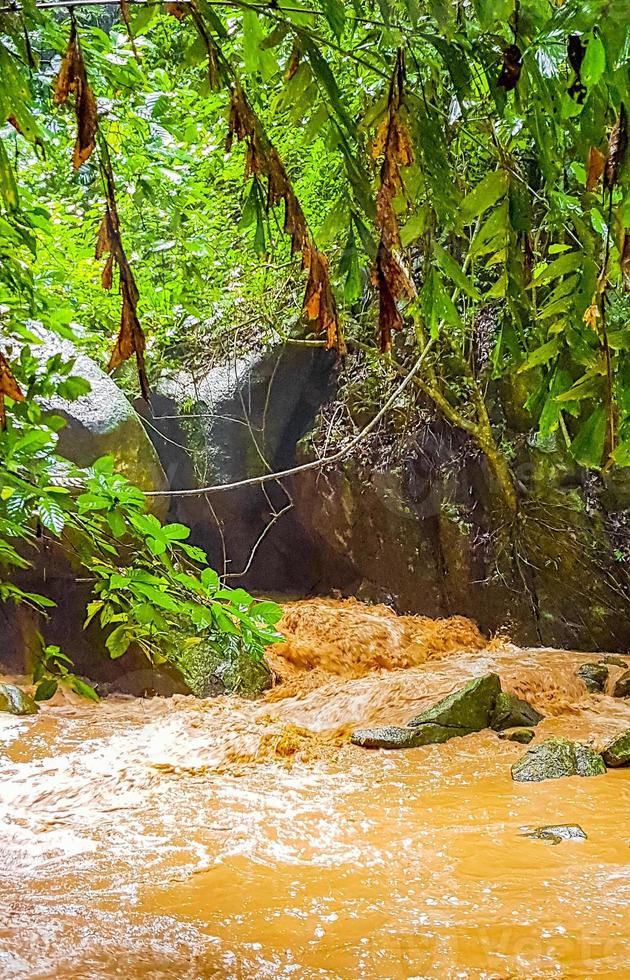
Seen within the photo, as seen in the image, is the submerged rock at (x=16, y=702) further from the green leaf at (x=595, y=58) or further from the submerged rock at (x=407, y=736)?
the green leaf at (x=595, y=58)

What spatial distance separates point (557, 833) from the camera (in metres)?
2.85

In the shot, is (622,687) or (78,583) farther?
(78,583)

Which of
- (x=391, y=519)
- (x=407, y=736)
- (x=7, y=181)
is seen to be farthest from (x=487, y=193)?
(x=391, y=519)

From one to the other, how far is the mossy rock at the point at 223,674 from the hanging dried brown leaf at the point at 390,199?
18.5 ft

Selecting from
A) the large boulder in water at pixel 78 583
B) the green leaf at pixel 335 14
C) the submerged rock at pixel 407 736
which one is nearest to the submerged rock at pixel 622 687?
the submerged rock at pixel 407 736

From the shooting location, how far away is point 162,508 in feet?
24.3

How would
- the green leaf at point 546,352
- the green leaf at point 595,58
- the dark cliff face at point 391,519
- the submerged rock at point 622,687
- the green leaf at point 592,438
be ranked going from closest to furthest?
1. the green leaf at point 595,58
2. the green leaf at point 592,438
3. the green leaf at point 546,352
4. the submerged rock at point 622,687
5. the dark cliff face at point 391,519

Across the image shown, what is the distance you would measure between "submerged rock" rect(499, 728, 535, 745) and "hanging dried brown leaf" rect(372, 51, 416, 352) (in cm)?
395

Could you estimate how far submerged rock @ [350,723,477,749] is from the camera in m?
4.61

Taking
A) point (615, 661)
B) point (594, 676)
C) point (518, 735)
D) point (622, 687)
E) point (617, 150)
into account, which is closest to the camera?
point (617, 150)

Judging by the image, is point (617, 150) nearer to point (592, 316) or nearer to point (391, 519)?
point (592, 316)

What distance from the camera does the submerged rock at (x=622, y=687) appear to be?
5477mm

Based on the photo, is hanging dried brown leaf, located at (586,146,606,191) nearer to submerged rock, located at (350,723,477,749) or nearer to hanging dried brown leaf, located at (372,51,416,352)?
hanging dried brown leaf, located at (372,51,416,352)

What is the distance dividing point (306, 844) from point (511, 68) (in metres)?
2.81
